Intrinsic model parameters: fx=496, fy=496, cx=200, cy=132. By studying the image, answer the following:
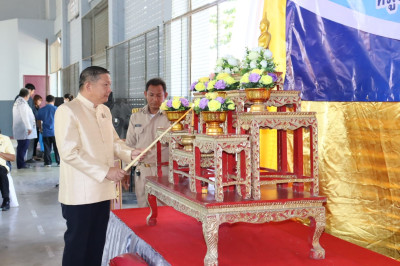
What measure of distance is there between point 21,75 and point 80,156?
53.9 feet

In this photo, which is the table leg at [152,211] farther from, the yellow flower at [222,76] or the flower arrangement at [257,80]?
the flower arrangement at [257,80]

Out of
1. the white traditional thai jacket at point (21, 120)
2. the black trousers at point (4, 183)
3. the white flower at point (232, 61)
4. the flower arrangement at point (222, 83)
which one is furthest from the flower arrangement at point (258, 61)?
the white traditional thai jacket at point (21, 120)

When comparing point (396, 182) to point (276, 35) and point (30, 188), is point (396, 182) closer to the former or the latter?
point (276, 35)

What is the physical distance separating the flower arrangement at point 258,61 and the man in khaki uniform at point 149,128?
1.19 m

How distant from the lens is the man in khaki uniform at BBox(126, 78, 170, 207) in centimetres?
373

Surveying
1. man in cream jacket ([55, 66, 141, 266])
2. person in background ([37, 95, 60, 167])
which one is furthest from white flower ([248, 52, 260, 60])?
person in background ([37, 95, 60, 167])

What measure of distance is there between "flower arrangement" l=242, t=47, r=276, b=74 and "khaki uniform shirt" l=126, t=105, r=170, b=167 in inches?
46.8

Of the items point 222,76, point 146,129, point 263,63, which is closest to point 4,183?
point 146,129

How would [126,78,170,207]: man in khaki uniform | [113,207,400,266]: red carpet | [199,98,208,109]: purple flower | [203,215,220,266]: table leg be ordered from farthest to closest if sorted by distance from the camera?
1. [126,78,170,207]: man in khaki uniform
2. [199,98,208,109]: purple flower
3. [113,207,400,266]: red carpet
4. [203,215,220,266]: table leg

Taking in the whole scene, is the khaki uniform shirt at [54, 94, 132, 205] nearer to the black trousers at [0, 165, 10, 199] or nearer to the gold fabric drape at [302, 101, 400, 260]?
the gold fabric drape at [302, 101, 400, 260]

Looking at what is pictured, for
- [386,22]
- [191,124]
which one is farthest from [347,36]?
[191,124]

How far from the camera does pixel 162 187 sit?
9.04 ft

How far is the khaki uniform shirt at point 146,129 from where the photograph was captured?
374 cm

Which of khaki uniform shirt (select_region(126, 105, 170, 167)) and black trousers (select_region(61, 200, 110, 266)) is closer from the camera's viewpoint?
black trousers (select_region(61, 200, 110, 266))
